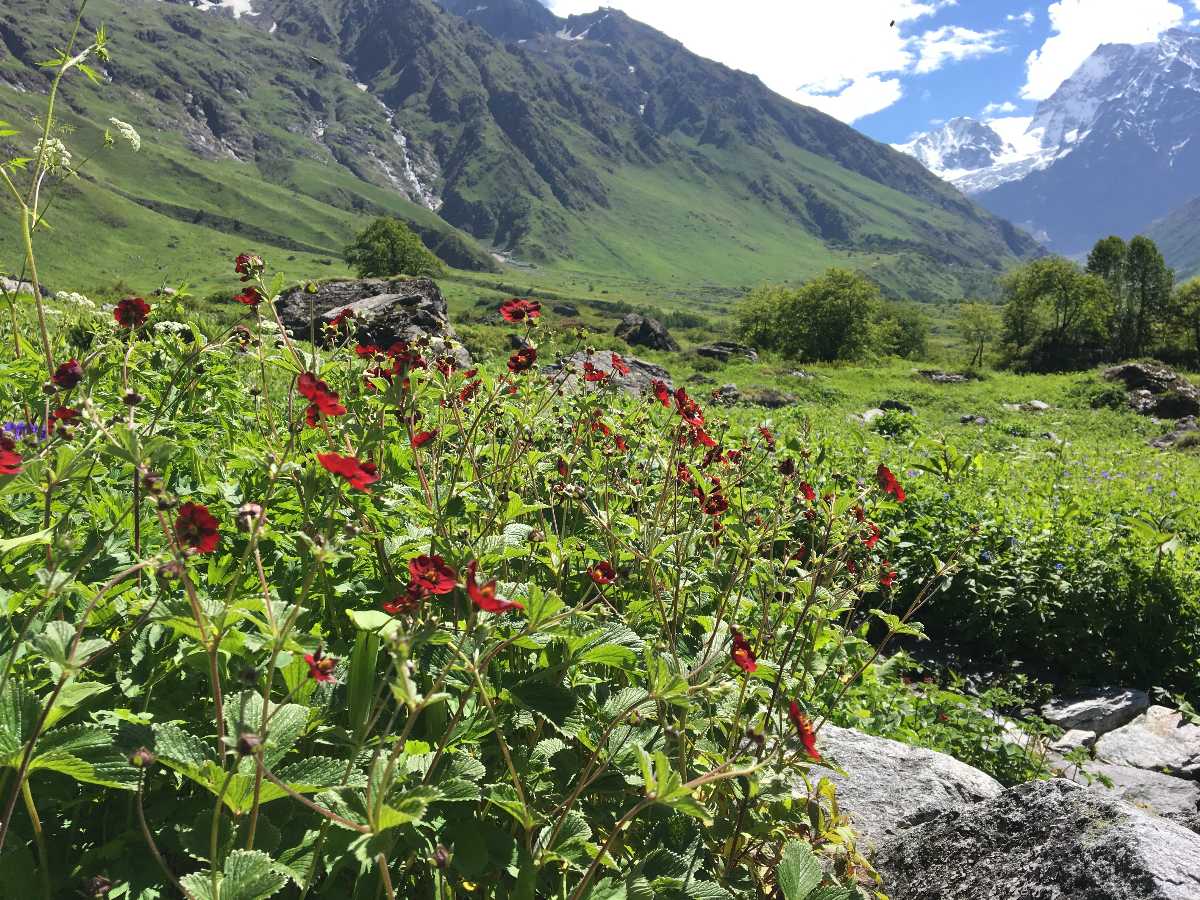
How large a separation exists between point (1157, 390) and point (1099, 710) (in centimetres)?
3619

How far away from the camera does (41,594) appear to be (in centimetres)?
191

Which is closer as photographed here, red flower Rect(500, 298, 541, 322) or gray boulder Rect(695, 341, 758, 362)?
red flower Rect(500, 298, 541, 322)

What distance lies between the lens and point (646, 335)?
51500 millimetres

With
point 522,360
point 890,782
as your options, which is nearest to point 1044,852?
point 890,782

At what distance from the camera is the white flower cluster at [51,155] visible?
304cm

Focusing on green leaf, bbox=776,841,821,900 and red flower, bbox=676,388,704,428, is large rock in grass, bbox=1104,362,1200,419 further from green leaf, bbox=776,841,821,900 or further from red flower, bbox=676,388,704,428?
green leaf, bbox=776,841,821,900

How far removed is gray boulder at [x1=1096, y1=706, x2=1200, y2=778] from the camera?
5617 millimetres

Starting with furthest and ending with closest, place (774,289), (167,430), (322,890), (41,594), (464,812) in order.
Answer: (774,289)
(167,430)
(464,812)
(41,594)
(322,890)

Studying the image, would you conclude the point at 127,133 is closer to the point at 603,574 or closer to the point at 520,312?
the point at 520,312

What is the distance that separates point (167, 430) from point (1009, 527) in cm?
855

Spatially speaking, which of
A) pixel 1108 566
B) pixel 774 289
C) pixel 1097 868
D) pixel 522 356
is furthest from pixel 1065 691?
pixel 774 289

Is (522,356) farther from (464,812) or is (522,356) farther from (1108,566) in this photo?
(1108,566)

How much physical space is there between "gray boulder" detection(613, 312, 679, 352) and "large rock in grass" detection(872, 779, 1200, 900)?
156 feet

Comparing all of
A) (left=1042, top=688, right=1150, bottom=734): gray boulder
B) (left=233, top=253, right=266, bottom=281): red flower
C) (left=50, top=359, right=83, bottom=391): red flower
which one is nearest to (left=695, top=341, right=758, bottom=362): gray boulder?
(left=1042, top=688, right=1150, bottom=734): gray boulder
